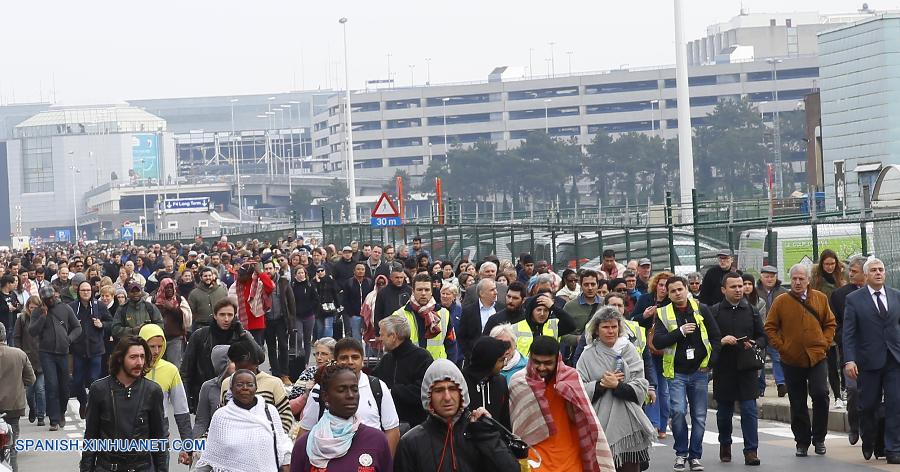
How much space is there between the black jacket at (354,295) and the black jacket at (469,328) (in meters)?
8.65

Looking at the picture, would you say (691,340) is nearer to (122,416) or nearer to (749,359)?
(749,359)

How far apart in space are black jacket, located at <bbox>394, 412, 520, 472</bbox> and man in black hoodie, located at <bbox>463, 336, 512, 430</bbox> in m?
1.42

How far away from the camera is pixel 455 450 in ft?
21.7

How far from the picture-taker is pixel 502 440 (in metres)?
6.85

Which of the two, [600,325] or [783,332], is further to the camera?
[783,332]

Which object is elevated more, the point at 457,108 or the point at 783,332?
the point at 457,108

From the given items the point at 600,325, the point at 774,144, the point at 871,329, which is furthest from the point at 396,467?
the point at 774,144

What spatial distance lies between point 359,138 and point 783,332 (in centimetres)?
16598

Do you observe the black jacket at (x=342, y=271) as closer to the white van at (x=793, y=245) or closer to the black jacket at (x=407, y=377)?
the white van at (x=793, y=245)

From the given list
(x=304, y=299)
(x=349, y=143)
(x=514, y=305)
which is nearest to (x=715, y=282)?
(x=514, y=305)

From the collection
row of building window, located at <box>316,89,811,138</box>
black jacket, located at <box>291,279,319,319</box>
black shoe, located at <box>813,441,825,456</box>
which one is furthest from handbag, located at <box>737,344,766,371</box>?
row of building window, located at <box>316,89,811,138</box>

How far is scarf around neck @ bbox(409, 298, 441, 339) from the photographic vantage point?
45.2ft

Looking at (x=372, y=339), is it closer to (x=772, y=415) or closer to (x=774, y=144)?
(x=772, y=415)

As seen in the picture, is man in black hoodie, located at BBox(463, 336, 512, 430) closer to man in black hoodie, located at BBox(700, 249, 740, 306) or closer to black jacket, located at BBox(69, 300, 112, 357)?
man in black hoodie, located at BBox(700, 249, 740, 306)
